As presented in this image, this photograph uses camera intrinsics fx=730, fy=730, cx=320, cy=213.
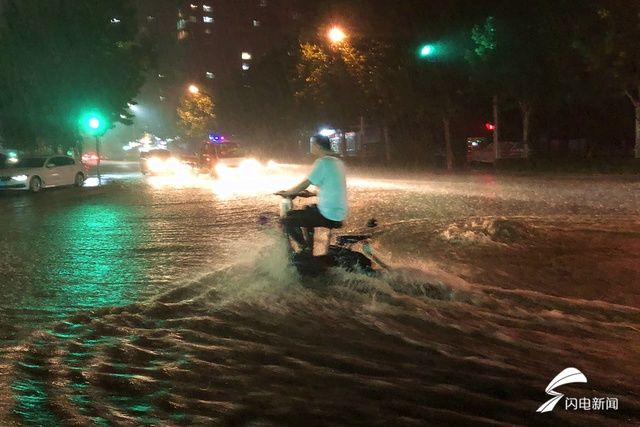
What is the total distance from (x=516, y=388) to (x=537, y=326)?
1843 mm

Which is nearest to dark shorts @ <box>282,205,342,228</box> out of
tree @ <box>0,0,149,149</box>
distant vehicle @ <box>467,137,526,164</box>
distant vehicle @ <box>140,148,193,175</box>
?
tree @ <box>0,0,149,149</box>

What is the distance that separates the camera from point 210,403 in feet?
17.3

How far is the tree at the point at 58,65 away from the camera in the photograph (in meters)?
38.8

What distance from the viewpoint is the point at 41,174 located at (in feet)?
98.4

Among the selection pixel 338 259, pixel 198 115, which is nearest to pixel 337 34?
pixel 338 259

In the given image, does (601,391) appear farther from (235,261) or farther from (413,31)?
(413,31)

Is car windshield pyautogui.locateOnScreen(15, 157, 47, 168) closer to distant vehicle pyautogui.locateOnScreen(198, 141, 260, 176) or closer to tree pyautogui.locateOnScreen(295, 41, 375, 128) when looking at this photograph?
distant vehicle pyautogui.locateOnScreen(198, 141, 260, 176)

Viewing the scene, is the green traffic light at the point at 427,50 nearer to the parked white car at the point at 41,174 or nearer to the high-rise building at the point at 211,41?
the parked white car at the point at 41,174

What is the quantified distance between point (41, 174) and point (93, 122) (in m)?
6.69

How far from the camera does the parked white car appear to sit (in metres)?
28.5

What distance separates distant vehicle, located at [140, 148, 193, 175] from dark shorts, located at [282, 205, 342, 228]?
35.9 m

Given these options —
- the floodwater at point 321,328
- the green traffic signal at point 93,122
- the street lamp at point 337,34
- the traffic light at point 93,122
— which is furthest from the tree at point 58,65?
the floodwater at point 321,328

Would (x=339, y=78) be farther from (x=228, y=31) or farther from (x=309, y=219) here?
(x=228, y=31)

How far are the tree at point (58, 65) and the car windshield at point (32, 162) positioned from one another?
880 cm
